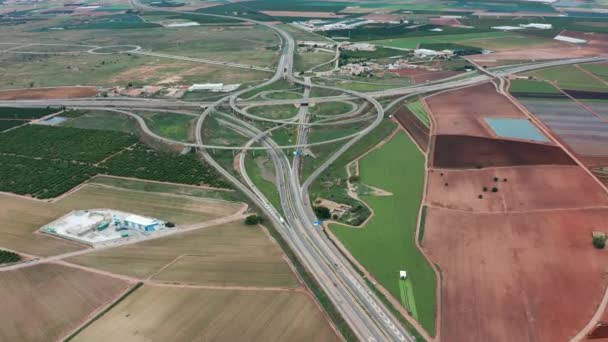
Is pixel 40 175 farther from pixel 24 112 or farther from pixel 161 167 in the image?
pixel 24 112

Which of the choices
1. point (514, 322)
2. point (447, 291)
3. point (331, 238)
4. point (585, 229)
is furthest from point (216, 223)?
point (585, 229)

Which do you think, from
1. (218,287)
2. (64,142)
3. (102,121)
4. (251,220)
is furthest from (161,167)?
(218,287)

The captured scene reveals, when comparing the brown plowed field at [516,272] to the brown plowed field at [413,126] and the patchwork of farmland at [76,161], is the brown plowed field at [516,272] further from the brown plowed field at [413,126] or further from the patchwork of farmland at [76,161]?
the patchwork of farmland at [76,161]

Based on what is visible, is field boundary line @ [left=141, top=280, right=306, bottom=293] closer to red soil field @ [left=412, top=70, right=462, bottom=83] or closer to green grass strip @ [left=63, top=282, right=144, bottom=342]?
green grass strip @ [left=63, top=282, right=144, bottom=342]

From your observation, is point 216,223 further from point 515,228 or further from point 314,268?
point 515,228

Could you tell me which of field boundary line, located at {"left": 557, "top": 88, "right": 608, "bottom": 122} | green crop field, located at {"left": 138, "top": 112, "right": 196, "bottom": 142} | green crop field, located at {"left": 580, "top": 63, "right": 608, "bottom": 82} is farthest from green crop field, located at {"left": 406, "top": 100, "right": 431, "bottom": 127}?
green crop field, located at {"left": 580, "top": 63, "right": 608, "bottom": 82}
